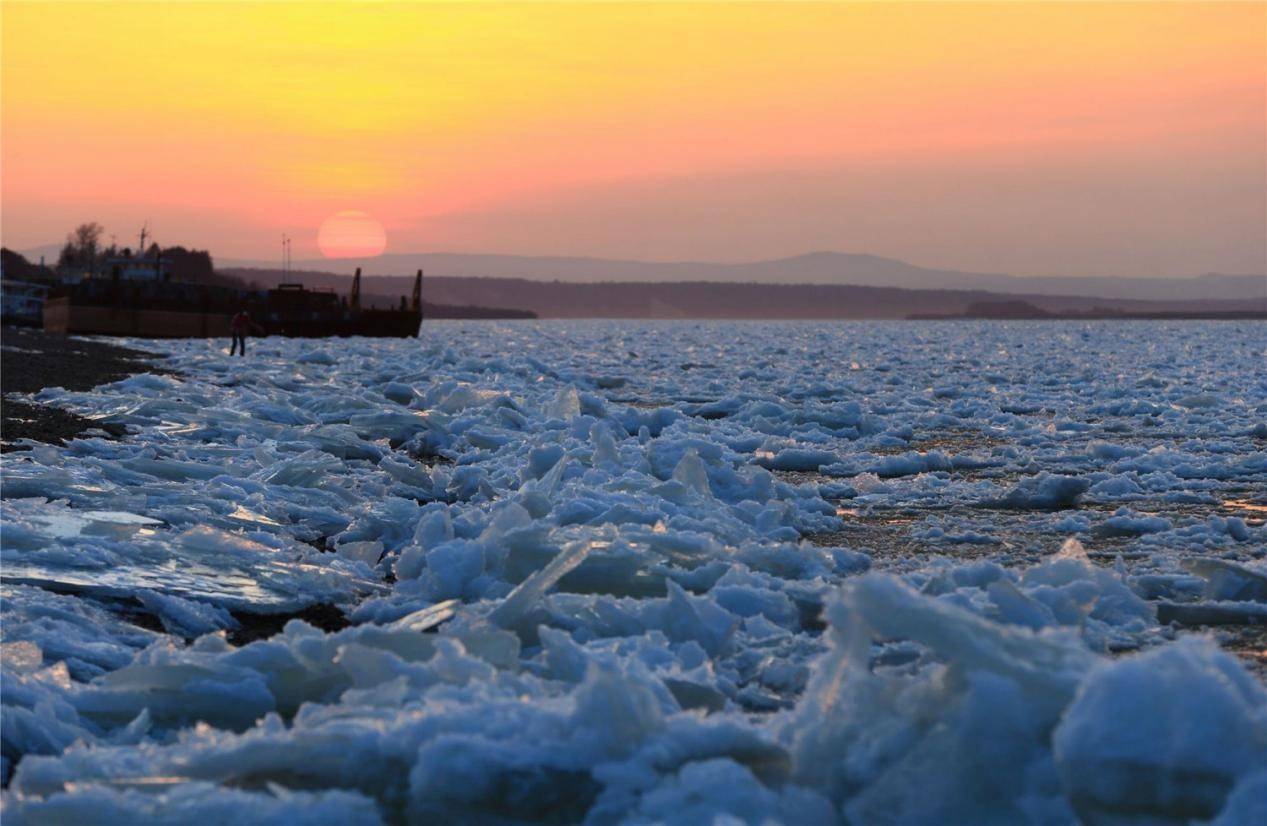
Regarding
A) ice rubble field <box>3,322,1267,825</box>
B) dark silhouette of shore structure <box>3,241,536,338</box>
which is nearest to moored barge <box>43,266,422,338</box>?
Answer: dark silhouette of shore structure <box>3,241,536,338</box>

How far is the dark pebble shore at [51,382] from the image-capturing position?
10.5 meters

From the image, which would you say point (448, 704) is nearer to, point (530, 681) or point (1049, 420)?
point (530, 681)

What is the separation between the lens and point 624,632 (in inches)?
192

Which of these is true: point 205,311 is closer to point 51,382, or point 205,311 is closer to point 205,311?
point 205,311

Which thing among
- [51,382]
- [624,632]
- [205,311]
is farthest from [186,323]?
[624,632]

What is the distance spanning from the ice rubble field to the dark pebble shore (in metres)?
0.55

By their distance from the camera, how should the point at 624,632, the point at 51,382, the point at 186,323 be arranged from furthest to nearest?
the point at 186,323
the point at 51,382
the point at 624,632

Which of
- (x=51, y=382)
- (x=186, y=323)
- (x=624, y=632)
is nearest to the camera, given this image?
(x=624, y=632)

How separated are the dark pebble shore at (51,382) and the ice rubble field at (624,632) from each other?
55cm

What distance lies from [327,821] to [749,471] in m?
5.77

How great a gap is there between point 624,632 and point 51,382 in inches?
590

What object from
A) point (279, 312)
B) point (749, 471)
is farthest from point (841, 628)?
point (279, 312)

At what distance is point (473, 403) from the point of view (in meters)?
→ 15.7

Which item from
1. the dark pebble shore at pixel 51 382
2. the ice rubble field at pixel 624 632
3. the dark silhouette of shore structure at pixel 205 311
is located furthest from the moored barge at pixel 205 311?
the ice rubble field at pixel 624 632
